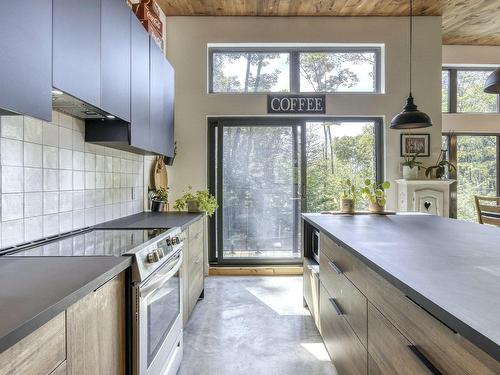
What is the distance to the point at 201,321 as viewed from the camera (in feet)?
9.13

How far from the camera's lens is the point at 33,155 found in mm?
1640

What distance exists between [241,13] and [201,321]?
141 inches

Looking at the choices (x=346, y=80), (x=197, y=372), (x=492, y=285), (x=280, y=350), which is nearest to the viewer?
(x=492, y=285)

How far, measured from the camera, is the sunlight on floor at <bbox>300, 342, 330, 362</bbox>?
2.22m

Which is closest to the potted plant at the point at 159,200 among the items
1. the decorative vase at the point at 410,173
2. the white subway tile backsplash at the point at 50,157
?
the white subway tile backsplash at the point at 50,157

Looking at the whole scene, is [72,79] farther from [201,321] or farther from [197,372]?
[201,321]

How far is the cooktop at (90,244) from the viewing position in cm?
141

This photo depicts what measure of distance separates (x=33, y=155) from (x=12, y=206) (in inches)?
11.6

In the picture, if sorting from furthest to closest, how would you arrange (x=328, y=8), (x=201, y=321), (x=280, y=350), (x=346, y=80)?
(x=346, y=80) < (x=328, y=8) < (x=201, y=321) < (x=280, y=350)

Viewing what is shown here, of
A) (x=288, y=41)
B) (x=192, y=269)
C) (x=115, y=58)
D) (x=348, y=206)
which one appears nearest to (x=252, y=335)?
(x=192, y=269)

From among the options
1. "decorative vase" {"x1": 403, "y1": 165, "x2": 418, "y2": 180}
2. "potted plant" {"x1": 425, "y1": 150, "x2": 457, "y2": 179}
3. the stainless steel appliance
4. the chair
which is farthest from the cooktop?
"potted plant" {"x1": 425, "y1": 150, "x2": 457, "y2": 179}

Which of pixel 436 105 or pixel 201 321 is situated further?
pixel 436 105

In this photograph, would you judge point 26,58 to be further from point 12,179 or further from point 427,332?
point 427,332

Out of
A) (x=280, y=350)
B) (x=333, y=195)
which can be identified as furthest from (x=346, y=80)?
(x=280, y=350)
